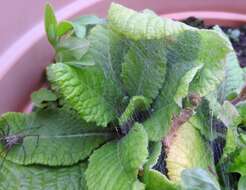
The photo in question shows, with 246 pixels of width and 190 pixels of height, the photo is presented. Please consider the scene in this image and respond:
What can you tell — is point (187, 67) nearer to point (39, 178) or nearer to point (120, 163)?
point (120, 163)

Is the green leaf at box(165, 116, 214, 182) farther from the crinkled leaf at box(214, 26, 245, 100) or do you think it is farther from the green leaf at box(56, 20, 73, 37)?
the green leaf at box(56, 20, 73, 37)

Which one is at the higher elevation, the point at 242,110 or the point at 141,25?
the point at 141,25

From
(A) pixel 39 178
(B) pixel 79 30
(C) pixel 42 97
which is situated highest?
Answer: (B) pixel 79 30

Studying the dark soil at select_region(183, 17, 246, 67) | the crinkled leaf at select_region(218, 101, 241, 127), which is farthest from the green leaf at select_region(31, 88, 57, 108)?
the dark soil at select_region(183, 17, 246, 67)

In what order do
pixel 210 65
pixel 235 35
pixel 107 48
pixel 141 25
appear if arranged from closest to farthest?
pixel 141 25, pixel 210 65, pixel 107 48, pixel 235 35

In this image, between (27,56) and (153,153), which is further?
(27,56)

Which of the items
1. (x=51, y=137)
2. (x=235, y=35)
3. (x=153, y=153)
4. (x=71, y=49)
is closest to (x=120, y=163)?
(x=153, y=153)
